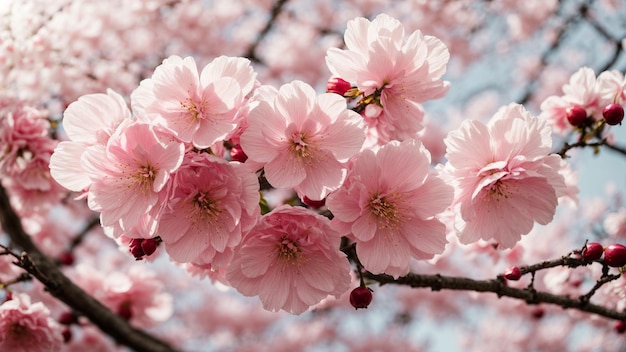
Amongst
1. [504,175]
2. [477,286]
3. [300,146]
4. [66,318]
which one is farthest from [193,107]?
[66,318]

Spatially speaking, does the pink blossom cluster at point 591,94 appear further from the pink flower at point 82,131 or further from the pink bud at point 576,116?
the pink flower at point 82,131

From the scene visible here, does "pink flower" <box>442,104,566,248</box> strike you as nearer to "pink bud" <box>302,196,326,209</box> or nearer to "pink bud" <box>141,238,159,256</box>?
"pink bud" <box>302,196,326,209</box>

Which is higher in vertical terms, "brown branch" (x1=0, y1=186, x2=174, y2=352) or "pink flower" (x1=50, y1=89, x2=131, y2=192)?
"pink flower" (x1=50, y1=89, x2=131, y2=192)

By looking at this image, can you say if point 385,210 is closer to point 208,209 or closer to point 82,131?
point 208,209

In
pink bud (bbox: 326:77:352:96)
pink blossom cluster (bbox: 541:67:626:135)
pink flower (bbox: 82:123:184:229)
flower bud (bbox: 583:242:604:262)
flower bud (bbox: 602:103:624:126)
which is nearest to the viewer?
pink flower (bbox: 82:123:184:229)

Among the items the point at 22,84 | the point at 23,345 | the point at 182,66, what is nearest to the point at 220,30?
the point at 22,84

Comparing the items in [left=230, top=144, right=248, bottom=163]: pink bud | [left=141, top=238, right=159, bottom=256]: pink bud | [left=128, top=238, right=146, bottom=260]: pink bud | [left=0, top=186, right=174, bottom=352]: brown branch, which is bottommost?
[left=0, top=186, right=174, bottom=352]: brown branch

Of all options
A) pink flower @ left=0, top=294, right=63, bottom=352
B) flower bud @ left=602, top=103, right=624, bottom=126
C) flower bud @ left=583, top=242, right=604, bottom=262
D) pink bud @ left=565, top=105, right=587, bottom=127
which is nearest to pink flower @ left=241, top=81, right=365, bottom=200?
flower bud @ left=583, top=242, right=604, bottom=262
